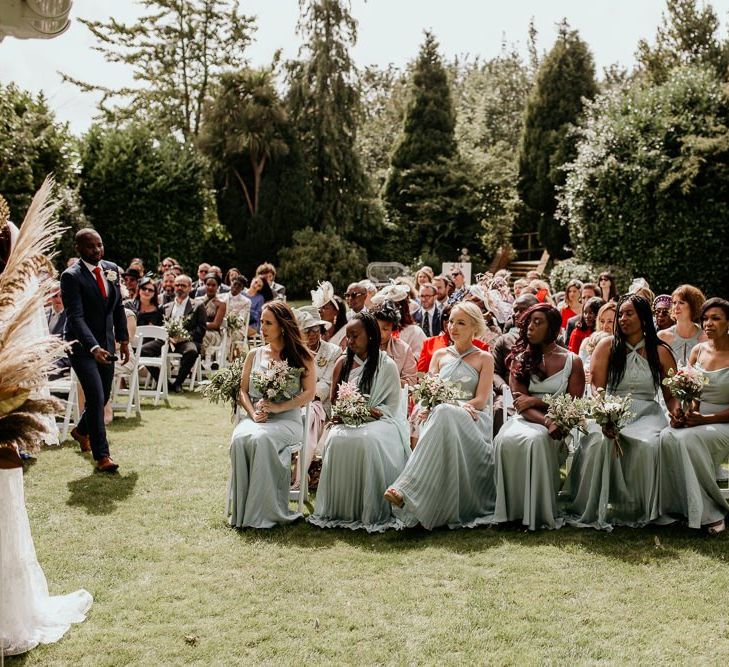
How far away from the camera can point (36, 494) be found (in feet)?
21.7

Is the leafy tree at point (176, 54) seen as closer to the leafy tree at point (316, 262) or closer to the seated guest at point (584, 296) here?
the leafy tree at point (316, 262)

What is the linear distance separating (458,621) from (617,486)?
2.21 metres

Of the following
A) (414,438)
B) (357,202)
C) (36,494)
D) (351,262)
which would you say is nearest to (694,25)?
(357,202)

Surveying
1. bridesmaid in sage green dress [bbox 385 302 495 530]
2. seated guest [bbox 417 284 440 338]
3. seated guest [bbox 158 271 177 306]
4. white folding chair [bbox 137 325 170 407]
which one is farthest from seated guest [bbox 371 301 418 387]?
seated guest [bbox 158 271 177 306]

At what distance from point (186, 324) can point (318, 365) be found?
5472 mm

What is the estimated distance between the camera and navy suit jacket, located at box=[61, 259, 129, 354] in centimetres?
716

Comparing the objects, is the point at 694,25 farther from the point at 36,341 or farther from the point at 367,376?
the point at 36,341

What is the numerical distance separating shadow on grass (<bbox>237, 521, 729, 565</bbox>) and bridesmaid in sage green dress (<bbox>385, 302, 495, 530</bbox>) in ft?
0.63

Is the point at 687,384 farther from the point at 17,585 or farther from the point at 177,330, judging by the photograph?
the point at 177,330

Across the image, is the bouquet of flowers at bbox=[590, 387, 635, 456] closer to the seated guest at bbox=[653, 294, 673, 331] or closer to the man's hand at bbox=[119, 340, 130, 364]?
the seated guest at bbox=[653, 294, 673, 331]

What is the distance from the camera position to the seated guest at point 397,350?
7.25 metres

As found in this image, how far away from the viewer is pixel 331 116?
26188 millimetres

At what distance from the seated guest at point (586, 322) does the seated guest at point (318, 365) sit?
8.93 ft

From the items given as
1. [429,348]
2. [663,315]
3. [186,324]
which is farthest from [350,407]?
[186,324]
